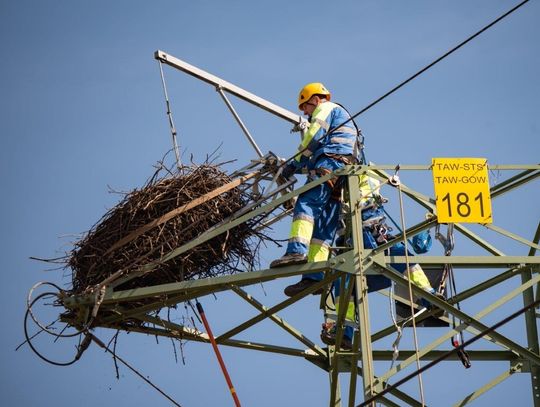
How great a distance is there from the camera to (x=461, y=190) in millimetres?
14141

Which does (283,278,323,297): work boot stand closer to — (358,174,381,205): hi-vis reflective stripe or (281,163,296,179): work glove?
(358,174,381,205): hi-vis reflective stripe

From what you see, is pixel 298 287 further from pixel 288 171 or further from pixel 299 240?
pixel 288 171

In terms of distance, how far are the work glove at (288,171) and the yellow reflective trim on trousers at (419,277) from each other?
169 cm

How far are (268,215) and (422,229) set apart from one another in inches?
94.8

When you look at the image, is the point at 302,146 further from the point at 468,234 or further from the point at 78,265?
the point at 78,265

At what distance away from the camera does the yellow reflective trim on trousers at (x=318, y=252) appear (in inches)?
579

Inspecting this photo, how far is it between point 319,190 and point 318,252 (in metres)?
0.64

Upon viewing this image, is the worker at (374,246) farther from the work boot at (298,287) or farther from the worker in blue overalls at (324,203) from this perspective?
the work boot at (298,287)

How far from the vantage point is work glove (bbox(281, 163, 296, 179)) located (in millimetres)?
15711

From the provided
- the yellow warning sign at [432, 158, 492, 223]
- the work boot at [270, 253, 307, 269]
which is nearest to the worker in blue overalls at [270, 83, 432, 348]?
the work boot at [270, 253, 307, 269]

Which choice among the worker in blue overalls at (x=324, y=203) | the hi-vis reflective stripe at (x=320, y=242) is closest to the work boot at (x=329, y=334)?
the worker in blue overalls at (x=324, y=203)

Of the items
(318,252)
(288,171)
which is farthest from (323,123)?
(318,252)

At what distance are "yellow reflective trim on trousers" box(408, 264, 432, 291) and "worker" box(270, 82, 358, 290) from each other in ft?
3.41

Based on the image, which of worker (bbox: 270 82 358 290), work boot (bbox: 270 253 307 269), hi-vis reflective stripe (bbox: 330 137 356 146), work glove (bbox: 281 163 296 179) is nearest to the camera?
work boot (bbox: 270 253 307 269)
